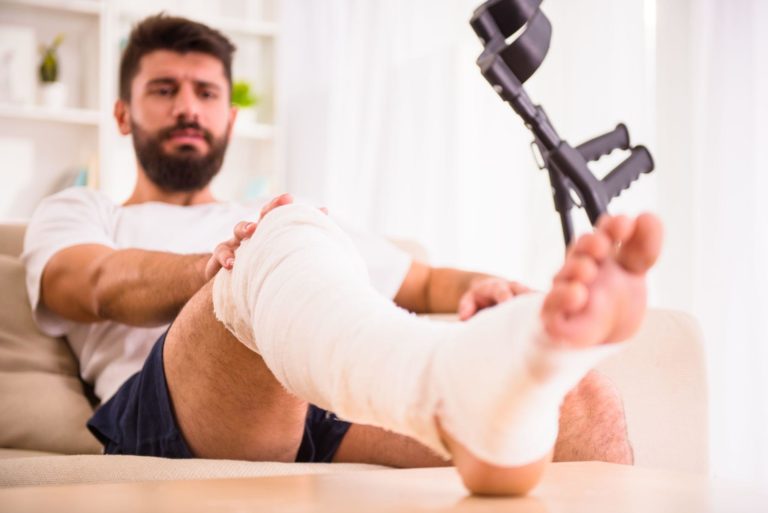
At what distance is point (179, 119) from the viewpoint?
1.92 m

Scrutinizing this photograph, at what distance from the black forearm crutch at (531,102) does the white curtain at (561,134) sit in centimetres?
95

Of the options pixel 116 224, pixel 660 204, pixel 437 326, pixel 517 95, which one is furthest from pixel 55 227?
pixel 660 204

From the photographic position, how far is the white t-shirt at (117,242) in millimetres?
1444

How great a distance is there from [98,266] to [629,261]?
3.31ft

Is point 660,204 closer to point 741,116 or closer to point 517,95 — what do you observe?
point 741,116

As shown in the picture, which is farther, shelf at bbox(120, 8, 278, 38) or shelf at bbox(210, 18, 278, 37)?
shelf at bbox(210, 18, 278, 37)

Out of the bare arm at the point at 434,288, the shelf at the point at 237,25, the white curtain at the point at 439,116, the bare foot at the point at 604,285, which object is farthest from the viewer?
the shelf at the point at 237,25

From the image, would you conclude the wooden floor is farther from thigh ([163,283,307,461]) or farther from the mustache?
the mustache

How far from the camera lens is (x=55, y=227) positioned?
1.55 metres

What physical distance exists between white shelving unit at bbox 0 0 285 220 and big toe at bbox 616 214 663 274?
2.93 metres

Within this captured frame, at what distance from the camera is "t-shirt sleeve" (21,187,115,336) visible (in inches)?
59.0

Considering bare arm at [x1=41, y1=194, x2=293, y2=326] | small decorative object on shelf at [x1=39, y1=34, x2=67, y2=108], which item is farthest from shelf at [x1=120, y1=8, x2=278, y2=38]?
bare arm at [x1=41, y1=194, x2=293, y2=326]

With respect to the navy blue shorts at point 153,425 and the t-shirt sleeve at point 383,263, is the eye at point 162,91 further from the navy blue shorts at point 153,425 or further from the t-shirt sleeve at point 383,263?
the navy blue shorts at point 153,425

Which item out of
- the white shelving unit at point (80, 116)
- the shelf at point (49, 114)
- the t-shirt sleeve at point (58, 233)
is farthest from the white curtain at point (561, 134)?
the t-shirt sleeve at point (58, 233)
